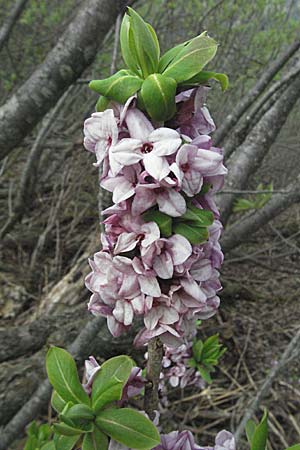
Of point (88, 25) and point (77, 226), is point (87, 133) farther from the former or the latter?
point (77, 226)

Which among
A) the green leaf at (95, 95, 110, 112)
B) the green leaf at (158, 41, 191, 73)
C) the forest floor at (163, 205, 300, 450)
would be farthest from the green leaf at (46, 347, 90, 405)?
the forest floor at (163, 205, 300, 450)

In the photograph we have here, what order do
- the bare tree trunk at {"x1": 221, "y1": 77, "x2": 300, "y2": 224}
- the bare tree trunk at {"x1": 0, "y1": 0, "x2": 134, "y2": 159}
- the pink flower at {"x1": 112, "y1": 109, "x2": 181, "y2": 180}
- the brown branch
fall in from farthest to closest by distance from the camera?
the brown branch < the bare tree trunk at {"x1": 221, "y1": 77, "x2": 300, "y2": 224} < the bare tree trunk at {"x1": 0, "y1": 0, "x2": 134, "y2": 159} < the pink flower at {"x1": 112, "y1": 109, "x2": 181, "y2": 180}

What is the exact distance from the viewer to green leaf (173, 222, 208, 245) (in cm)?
76

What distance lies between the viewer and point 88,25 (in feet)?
7.24

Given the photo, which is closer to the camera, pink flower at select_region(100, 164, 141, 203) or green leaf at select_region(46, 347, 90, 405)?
pink flower at select_region(100, 164, 141, 203)

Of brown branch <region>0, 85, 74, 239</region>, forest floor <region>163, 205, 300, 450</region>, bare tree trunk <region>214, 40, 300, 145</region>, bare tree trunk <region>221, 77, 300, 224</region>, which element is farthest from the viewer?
brown branch <region>0, 85, 74, 239</region>

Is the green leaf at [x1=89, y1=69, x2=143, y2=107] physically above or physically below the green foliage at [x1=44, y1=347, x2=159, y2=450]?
above

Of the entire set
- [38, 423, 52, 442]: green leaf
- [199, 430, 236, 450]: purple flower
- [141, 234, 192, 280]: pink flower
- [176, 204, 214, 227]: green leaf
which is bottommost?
[38, 423, 52, 442]: green leaf

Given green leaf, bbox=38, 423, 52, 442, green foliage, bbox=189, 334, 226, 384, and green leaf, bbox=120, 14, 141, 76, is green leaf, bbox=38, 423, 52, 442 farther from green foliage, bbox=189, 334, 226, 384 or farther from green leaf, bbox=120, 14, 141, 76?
green leaf, bbox=120, 14, 141, 76

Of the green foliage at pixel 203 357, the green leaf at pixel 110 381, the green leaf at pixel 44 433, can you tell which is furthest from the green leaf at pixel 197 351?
the green leaf at pixel 110 381

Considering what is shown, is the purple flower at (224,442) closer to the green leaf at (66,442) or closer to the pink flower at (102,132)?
the green leaf at (66,442)

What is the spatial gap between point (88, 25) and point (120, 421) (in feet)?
6.32

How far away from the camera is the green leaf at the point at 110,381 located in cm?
82

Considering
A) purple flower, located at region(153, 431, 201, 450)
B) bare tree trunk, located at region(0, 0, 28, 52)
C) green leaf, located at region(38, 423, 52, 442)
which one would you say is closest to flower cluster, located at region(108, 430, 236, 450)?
purple flower, located at region(153, 431, 201, 450)
